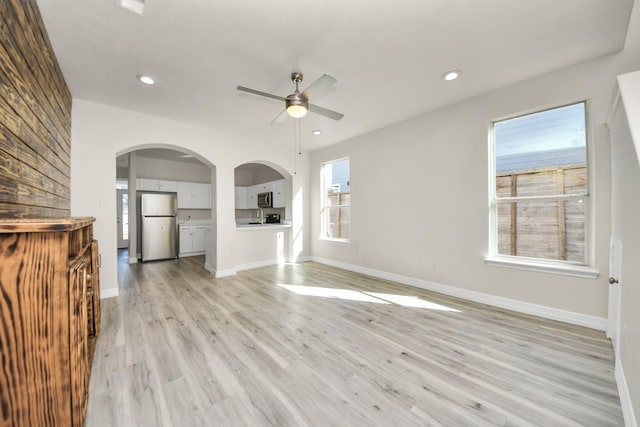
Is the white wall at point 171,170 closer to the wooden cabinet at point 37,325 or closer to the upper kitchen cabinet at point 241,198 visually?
the upper kitchen cabinet at point 241,198

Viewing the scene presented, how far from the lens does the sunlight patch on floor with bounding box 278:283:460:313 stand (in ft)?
9.74

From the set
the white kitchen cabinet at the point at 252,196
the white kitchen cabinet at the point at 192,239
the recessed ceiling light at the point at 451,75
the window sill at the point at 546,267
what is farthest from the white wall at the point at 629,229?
the white kitchen cabinet at the point at 192,239

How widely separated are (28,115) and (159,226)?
467 cm

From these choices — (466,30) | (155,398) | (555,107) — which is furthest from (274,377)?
(555,107)

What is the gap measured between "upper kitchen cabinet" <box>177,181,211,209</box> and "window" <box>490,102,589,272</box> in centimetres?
662

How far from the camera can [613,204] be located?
2.12 meters

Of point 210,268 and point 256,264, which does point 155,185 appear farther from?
point 256,264

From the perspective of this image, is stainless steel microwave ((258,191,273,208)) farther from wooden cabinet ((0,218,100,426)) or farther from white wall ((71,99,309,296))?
wooden cabinet ((0,218,100,426))

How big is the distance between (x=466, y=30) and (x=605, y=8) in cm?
91

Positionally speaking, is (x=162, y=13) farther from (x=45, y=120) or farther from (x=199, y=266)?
(x=199, y=266)

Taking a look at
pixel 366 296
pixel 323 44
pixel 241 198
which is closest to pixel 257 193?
pixel 241 198

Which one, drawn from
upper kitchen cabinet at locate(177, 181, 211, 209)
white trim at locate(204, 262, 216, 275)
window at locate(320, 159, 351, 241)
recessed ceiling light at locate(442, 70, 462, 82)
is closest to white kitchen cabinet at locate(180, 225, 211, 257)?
upper kitchen cabinet at locate(177, 181, 211, 209)

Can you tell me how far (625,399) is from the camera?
1371 millimetres

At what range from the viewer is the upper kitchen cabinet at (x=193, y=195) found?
6.41m
